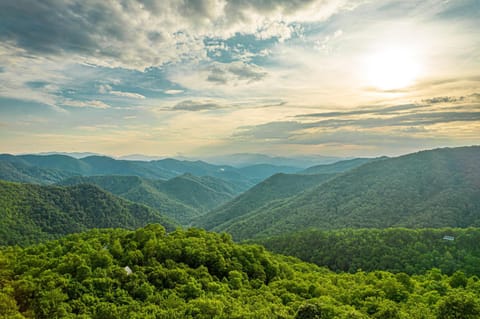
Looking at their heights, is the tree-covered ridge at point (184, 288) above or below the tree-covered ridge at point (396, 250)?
above

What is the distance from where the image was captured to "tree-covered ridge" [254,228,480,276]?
83562 mm

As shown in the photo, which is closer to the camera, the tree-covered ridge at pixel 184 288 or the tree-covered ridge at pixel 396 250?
the tree-covered ridge at pixel 184 288

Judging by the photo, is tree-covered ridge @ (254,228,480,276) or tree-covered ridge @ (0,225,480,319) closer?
tree-covered ridge @ (0,225,480,319)

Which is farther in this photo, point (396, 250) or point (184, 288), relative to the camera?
point (396, 250)

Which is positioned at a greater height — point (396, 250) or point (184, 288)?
point (184, 288)

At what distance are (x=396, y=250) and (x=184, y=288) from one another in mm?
81933

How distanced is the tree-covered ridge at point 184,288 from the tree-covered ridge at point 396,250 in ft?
115

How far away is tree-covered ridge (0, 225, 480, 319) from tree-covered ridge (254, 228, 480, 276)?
3514 centimetres

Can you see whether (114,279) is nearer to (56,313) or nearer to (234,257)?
(56,313)

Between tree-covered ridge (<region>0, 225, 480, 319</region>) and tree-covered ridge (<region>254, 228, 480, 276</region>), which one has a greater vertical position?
tree-covered ridge (<region>0, 225, 480, 319</region>)

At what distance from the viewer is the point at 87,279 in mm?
34094

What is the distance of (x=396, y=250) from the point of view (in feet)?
308

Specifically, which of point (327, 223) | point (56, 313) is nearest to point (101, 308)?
A: point (56, 313)

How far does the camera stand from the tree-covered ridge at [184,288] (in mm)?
29078
